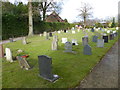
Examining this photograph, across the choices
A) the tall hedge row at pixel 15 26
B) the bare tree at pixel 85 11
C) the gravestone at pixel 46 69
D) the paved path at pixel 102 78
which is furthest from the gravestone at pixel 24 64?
the bare tree at pixel 85 11

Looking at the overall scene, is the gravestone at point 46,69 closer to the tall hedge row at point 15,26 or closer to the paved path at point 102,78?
the paved path at point 102,78

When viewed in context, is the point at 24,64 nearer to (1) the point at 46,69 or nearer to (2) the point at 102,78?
(1) the point at 46,69

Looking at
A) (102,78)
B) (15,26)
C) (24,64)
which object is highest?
(15,26)

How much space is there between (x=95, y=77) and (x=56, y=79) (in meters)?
1.66

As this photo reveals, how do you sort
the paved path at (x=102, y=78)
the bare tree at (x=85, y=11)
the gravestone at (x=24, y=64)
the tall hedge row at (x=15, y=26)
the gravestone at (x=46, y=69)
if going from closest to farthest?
the paved path at (x=102, y=78), the gravestone at (x=46, y=69), the gravestone at (x=24, y=64), the tall hedge row at (x=15, y=26), the bare tree at (x=85, y=11)

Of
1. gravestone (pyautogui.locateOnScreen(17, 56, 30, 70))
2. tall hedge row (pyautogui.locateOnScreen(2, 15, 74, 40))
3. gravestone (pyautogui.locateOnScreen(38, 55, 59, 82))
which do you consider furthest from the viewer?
tall hedge row (pyautogui.locateOnScreen(2, 15, 74, 40))

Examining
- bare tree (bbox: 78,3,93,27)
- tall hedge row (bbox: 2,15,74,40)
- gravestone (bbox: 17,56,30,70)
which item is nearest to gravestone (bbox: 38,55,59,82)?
gravestone (bbox: 17,56,30,70)

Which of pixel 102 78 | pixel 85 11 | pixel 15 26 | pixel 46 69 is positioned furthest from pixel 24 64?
pixel 85 11

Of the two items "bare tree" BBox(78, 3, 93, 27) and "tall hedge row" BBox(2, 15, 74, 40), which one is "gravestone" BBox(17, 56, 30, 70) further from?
"bare tree" BBox(78, 3, 93, 27)

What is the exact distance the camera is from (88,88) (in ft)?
12.4

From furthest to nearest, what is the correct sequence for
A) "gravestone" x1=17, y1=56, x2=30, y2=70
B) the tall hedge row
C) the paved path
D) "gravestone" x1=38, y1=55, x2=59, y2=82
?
the tall hedge row → "gravestone" x1=17, y1=56, x2=30, y2=70 → "gravestone" x1=38, y1=55, x2=59, y2=82 → the paved path

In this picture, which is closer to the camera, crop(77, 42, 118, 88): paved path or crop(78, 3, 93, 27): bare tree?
crop(77, 42, 118, 88): paved path

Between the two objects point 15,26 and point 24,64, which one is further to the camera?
point 15,26

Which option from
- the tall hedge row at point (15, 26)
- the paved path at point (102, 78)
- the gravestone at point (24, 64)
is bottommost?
the paved path at point (102, 78)
